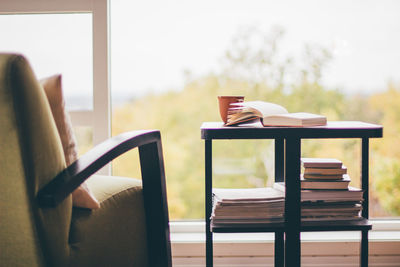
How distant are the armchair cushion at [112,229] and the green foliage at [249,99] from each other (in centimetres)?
100

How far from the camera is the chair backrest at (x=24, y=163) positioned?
85 cm

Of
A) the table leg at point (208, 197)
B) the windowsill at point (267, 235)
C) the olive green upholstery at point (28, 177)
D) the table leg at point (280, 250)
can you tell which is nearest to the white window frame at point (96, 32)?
the windowsill at point (267, 235)

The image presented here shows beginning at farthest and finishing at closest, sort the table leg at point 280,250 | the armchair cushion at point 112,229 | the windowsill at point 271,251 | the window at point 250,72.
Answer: the window at point 250,72
the windowsill at point 271,251
the table leg at point 280,250
the armchair cushion at point 112,229

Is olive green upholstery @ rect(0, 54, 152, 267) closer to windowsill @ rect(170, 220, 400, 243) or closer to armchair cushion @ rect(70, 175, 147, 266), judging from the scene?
armchair cushion @ rect(70, 175, 147, 266)

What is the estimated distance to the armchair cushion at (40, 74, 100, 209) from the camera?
1.04 meters

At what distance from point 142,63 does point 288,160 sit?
117cm

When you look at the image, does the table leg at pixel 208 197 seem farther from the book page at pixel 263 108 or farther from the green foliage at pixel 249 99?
the green foliage at pixel 249 99

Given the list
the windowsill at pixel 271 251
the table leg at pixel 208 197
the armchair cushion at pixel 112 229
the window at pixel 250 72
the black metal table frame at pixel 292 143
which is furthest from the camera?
the window at pixel 250 72

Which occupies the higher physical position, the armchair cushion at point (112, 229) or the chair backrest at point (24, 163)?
the chair backrest at point (24, 163)

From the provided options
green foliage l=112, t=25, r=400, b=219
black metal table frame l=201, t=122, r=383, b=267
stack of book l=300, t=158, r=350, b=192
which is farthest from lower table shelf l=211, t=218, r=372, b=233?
green foliage l=112, t=25, r=400, b=219

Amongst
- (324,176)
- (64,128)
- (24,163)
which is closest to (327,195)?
(324,176)

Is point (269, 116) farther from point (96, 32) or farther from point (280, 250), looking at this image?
point (96, 32)

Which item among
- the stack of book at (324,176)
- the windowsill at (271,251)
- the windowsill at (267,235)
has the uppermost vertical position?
the stack of book at (324,176)

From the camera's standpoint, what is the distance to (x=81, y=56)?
2191 mm
